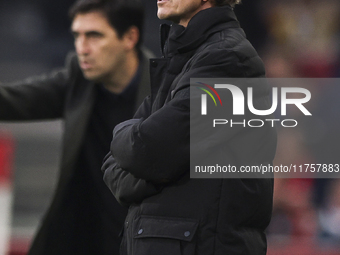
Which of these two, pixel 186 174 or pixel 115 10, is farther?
pixel 115 10

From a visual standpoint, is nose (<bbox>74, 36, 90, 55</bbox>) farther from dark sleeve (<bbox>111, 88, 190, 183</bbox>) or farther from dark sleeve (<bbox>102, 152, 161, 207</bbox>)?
dark sleeve (<bbox>111, 88, 190, 183</bbox>)

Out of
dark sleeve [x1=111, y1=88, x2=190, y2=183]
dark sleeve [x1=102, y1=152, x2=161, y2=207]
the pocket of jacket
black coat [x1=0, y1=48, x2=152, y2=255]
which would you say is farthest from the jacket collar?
black coat [x1=0, y1=48, x2=152, y2=255]

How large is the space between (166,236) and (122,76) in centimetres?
157

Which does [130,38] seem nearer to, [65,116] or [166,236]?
[65,116]

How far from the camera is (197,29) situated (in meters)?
1.74

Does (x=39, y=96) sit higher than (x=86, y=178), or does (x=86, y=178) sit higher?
(x=39, y=96)

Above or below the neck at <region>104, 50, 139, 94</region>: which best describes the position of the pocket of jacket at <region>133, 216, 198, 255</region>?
below

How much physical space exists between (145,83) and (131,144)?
4.01 ft

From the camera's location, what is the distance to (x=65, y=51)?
239 inches

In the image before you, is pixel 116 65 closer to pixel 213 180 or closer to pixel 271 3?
pixel 213 180

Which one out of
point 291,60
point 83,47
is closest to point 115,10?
point 83,47

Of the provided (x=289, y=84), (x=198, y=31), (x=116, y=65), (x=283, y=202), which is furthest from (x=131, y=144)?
(x=289, y=84)

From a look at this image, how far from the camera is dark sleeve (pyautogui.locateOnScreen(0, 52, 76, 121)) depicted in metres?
3.04

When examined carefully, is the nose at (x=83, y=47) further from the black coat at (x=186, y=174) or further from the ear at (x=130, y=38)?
the black coat at (x=186, y=174)
